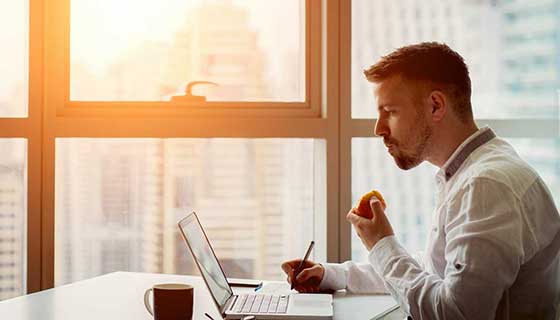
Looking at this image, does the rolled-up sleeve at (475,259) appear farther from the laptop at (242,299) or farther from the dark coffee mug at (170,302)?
the dark coffee mug at (170,302)

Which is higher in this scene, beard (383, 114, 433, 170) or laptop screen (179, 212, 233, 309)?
beard (383, 114, 433, 170)

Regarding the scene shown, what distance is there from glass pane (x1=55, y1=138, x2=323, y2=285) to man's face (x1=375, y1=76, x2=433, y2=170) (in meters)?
0.98

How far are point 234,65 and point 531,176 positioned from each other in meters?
1.58

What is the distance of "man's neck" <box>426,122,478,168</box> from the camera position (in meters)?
2.00

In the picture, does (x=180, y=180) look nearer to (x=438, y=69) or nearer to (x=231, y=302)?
(x=231, y=302)

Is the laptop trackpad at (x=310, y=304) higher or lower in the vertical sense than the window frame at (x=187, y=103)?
lower

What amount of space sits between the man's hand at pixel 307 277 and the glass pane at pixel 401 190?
2.61 ft

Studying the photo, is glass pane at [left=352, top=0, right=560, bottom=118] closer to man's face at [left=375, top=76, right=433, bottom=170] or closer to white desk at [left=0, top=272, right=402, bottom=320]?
man's face at [left=375, top=76, right=433, bottom=170]

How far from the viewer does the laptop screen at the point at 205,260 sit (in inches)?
72.8

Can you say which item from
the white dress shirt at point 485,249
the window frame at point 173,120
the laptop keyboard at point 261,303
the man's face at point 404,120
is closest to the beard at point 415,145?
the man's face at point 404,120

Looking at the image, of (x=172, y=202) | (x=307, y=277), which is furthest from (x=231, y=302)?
(x=172, y=202)

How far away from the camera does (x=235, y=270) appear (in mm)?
3088

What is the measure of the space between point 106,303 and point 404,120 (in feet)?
3.13

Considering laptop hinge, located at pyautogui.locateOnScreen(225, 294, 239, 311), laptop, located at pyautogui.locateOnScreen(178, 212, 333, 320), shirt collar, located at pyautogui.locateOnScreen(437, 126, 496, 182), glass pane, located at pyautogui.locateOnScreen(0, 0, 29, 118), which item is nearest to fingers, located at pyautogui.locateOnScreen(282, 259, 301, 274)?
laptop, located at pyautogui.locateOnScreen(178, 212, 333, 320)
